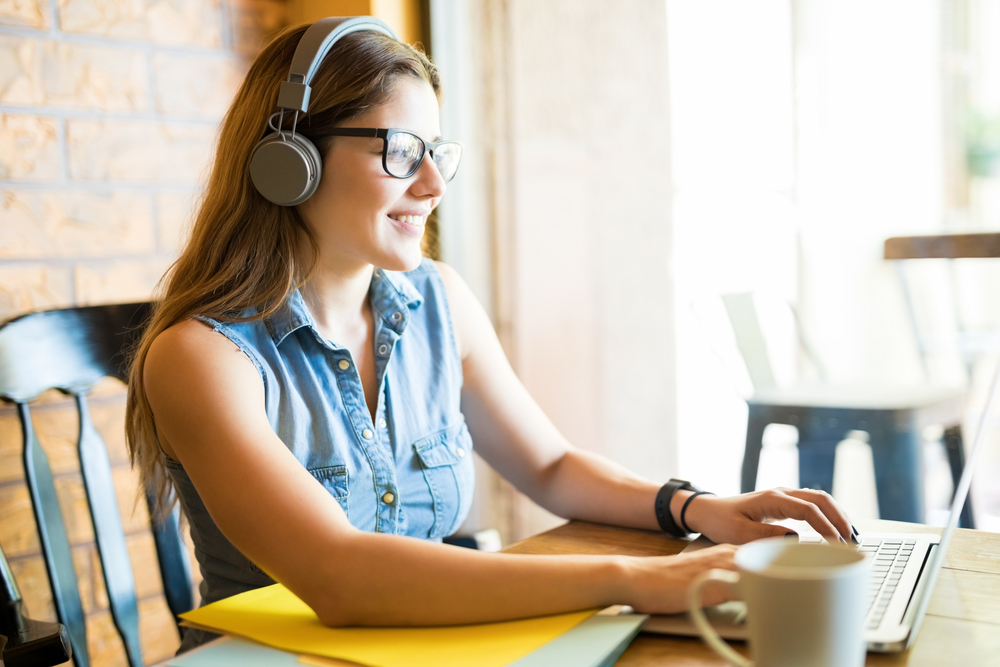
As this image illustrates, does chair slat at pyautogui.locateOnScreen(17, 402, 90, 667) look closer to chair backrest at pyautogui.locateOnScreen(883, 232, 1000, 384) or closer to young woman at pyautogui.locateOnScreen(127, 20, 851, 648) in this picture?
young woman at pyautogui.locateOnScreen(127, 20, 851, 648)

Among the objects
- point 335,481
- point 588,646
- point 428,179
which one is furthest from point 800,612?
point 428,179

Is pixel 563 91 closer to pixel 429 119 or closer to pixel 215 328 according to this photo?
pixel 429 119

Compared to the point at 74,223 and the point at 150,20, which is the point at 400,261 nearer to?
the point at 74,223

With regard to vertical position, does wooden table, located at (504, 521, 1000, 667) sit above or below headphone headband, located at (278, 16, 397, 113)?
below

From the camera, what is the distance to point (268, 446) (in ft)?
2.77

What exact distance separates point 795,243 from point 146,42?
4.31 ft

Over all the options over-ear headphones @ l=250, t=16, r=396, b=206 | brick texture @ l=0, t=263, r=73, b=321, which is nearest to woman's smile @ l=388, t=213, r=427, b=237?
over-ear headphones @ l=250, t=16, r=396, b=206

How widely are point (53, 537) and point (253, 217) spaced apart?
1.81 ft

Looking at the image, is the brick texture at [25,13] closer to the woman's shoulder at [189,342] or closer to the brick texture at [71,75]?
the brick texture at [71,75]

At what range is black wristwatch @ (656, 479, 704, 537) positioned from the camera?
95 centimetres

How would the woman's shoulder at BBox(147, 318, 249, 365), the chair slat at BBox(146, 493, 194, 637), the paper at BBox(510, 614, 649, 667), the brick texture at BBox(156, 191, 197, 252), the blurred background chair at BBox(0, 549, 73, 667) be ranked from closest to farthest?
the paper at BBox(510, 614, 649, 667) < the blurred background chair at BBox(0, 549, 73, 667) < the woman's shoulder at BBox(147, 318, 249, 365) < the chair slat at BBox(146, 493, 194, 637) < the brick texture at BBox(156, 191, 197, 252)

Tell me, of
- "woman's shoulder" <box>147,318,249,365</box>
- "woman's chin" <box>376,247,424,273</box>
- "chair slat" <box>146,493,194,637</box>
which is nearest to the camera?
"woman's shoulder" <box>147,318,249,365</box>

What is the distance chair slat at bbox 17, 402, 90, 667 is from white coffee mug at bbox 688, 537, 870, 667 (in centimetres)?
102

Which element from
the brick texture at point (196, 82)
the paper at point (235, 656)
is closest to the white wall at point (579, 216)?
the brick texture at point (196, 82)
